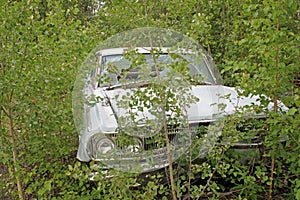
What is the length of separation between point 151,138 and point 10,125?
1.30 m

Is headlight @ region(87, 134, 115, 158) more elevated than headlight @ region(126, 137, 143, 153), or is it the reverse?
headlight @ region(126, 137, 143, 153)

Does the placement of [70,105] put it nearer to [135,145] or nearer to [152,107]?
[135,145]

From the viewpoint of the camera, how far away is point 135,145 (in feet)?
8.32

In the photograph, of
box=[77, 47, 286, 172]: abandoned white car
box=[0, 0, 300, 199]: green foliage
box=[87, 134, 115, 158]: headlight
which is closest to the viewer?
box=[77, 47, 286, 172]: abandoned white car

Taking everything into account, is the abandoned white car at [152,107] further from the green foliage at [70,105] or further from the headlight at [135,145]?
the green foliage at [70,105]

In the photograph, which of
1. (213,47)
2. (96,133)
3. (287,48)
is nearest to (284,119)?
(287,48)

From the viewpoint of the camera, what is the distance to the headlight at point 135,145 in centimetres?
248

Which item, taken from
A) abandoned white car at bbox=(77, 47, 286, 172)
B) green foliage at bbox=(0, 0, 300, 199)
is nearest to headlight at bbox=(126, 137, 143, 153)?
abandoned white car at bbox=(77, 47, 286, 172)

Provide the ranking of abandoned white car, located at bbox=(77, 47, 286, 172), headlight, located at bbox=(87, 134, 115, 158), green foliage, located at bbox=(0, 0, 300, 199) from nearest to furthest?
abandoned white car, located at bbox=(77, 47, 286, 172) → green foliage, located at bbox=(0, 0, 300, 199) → headlight, located at bbox=(87, 134, 115, 158)

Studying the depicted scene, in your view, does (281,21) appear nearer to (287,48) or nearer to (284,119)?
(287,48)

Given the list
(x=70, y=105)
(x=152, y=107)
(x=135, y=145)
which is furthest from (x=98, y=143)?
(x=152, y=107)

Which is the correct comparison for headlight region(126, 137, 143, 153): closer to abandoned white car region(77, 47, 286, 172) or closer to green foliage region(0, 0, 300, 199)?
abandoned white car region(77, 47, 286, 172)

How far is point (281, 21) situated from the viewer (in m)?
2.37

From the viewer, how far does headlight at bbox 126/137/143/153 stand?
2.48 m
